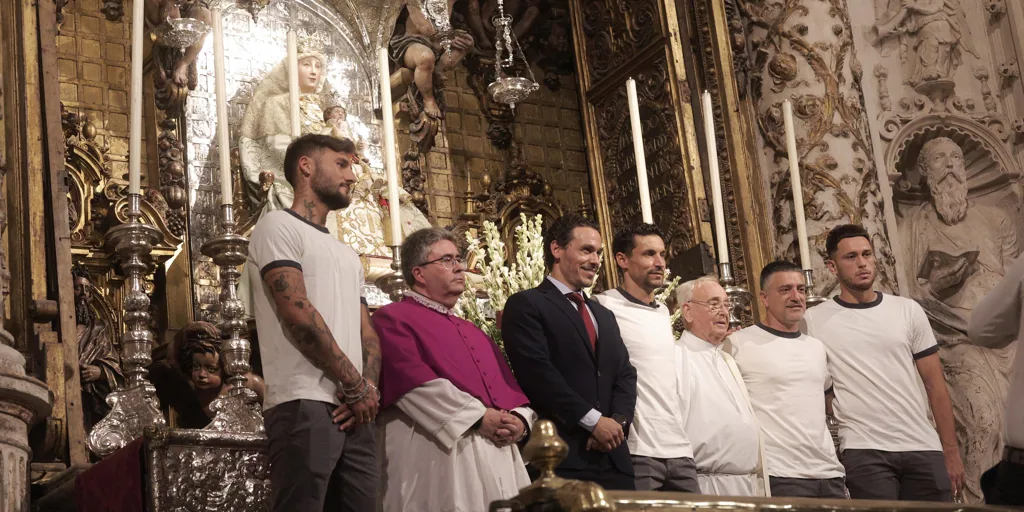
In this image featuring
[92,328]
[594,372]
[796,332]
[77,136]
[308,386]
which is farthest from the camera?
[77,136]

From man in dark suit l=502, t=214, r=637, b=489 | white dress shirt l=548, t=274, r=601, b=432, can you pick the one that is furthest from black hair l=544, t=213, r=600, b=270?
white dress shirt l=548, t=274, r=601, b=432

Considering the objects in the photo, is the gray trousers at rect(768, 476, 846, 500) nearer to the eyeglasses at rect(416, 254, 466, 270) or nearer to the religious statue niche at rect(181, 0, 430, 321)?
the eyeglasses at rect(416, 254, 466, 270)

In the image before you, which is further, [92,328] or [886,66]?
[886,66]

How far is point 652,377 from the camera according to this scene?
14.4 feet

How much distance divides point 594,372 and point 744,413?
0.75 metres

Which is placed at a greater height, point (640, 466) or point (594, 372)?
point (594, 372)

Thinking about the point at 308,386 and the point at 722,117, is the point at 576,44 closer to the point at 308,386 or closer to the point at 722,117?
the point at 722,117

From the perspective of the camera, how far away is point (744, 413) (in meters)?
4.62

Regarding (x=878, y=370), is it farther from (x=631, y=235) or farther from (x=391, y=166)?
(x=391, y=166)

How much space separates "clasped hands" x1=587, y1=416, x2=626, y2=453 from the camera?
12.9 ft

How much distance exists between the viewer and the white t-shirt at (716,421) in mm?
4516

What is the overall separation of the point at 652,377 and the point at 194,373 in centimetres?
170

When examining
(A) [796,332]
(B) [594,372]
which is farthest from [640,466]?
(A) [796,332]

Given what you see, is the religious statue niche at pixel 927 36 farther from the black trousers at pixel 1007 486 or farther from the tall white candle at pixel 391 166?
the black trousers at pixel 1007 486
